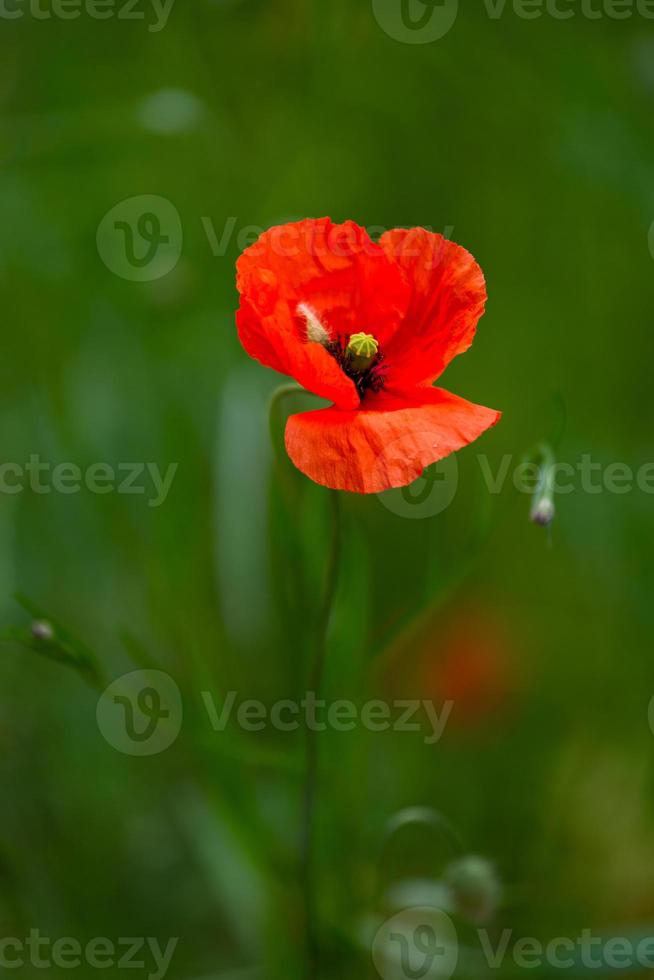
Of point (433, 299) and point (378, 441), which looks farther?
point (433, 299)

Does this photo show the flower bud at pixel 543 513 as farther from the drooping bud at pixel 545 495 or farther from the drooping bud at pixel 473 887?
the drooping bud at pixel 473 887

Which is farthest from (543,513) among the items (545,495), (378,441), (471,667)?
(471,667)

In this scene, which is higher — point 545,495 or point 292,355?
point 292,355

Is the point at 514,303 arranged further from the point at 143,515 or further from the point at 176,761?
the point at 176,761

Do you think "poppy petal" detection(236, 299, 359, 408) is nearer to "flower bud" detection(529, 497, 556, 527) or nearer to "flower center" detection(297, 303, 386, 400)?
"flower center" detection(297, 303, 386, 400)

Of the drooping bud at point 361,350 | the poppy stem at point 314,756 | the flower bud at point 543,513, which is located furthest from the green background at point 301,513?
the drooping bud at point 361,350

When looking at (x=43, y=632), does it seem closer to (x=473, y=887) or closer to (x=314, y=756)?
(x=314, y=756)
